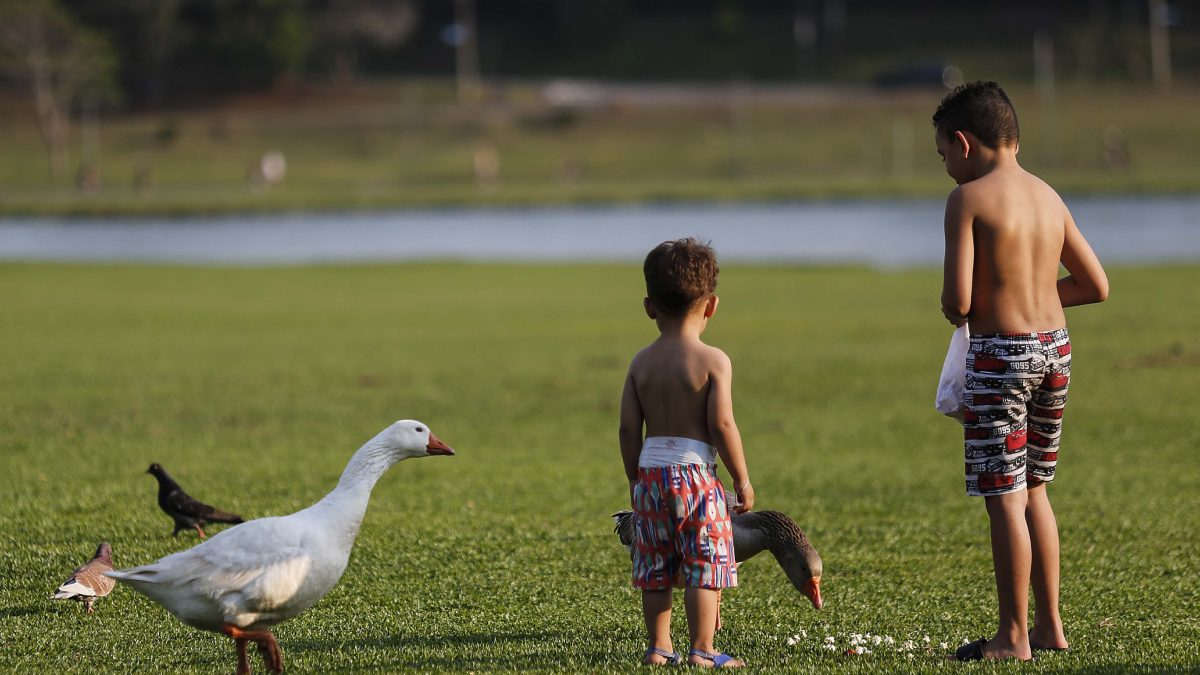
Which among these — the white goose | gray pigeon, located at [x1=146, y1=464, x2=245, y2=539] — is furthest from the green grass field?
the white goose

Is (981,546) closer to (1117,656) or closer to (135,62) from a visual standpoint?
(1117,656)

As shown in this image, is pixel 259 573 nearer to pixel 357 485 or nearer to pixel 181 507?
pixel 357 485

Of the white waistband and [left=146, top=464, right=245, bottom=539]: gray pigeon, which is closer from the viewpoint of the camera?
the white waistband

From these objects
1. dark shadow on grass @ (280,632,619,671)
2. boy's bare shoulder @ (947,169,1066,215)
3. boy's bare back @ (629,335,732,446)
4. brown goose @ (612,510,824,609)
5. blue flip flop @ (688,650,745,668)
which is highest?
boy's bare shoulder @ (947,169,1066,215)

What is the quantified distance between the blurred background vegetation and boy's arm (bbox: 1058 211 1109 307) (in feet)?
183

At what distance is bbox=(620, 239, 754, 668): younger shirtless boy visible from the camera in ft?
16.3

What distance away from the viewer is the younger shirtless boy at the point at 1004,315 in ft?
16.7

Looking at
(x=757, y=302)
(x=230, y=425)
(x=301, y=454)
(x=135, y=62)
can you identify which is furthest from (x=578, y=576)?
(x=135, y=62)

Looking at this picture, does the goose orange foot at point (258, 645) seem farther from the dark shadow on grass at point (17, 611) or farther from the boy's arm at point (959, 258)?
the boy's arm at point (959, 258)

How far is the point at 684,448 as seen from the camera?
5.00 m

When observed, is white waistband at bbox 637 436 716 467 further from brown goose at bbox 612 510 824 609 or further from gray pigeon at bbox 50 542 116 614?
gray pigeon at bbox 50 542 116 614

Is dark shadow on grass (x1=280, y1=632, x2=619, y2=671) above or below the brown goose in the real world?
below

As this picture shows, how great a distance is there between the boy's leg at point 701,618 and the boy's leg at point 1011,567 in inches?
39.6

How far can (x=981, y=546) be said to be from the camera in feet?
26.4
